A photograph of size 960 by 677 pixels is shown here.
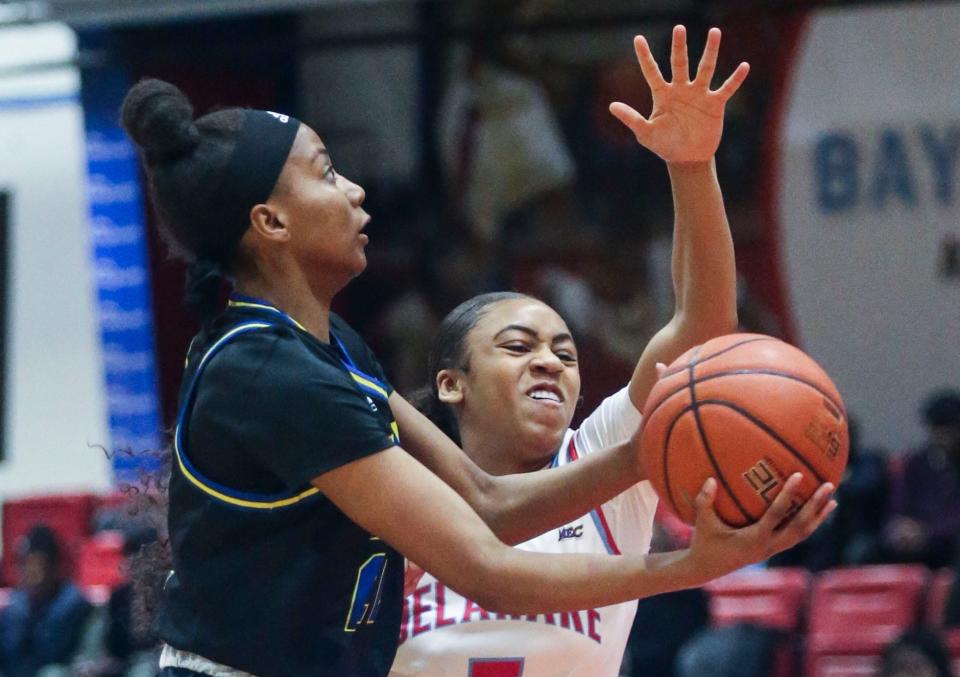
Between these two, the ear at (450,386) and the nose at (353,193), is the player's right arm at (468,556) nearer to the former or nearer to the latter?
the nose at (353,193)

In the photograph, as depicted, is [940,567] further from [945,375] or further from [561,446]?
[561,446]

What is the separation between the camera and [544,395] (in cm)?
343

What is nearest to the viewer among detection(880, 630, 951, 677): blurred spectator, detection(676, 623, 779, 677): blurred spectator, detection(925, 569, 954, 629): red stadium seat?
detection(880, 630, 951, 677): blurred spectator

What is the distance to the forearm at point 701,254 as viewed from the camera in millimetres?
2906

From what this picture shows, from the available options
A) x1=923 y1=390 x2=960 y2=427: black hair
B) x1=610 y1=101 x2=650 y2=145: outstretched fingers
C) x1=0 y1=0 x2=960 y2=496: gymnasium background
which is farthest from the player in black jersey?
x1=0 y1=0 x2=960 y2=496: gymnasium background

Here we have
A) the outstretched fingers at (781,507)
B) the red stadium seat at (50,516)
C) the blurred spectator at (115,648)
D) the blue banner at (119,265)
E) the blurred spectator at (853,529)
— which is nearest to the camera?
the outstretched fingers at (781,507)

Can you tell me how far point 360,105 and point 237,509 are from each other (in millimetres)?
8748

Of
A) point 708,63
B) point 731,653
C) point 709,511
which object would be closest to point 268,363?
point 709,511

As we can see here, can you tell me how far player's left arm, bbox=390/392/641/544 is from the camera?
2.72 m

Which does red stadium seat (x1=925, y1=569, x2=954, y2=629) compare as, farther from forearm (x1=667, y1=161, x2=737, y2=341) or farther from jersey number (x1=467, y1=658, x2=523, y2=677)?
forearm (x1=667, y1=161, x2=737, y2=341)

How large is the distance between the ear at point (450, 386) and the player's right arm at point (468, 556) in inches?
43.4

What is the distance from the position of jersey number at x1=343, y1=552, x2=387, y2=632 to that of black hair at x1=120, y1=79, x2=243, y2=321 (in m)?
0.48

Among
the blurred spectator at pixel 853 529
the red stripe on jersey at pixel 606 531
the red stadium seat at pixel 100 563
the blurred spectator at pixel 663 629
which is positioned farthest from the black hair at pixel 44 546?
the red stripe on jersey at pixel 606 531

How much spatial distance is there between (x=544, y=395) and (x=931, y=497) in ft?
15.3
